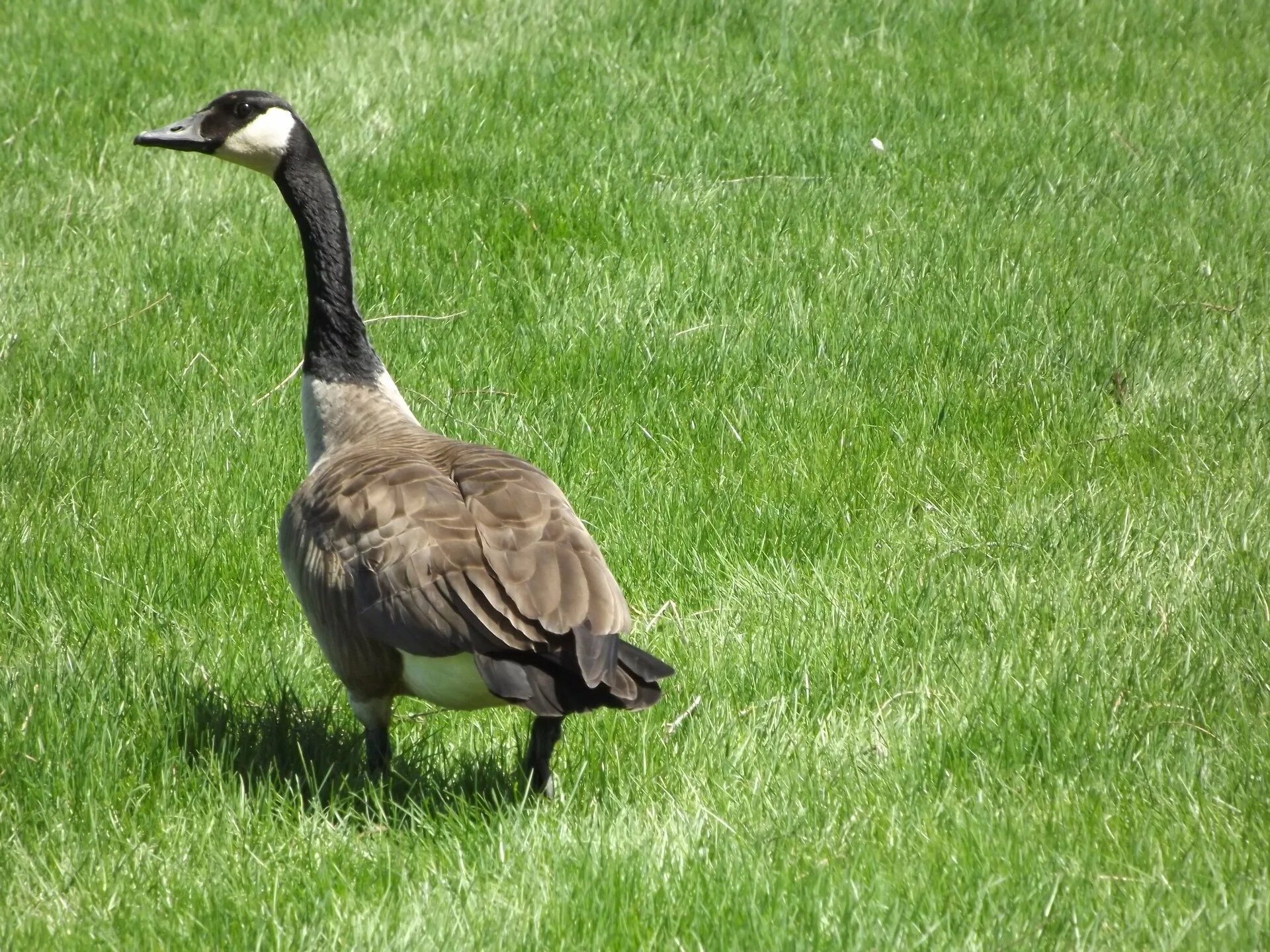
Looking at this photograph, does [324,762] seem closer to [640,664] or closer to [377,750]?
[377,750]

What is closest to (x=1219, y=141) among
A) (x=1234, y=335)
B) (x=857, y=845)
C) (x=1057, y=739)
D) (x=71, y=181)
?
(x=1234, y=335)

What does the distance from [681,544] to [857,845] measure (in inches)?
68.4

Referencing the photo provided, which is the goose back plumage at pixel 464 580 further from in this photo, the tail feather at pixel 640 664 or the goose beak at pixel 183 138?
the goose beak at pixel 183 138

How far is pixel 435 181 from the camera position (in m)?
7.41

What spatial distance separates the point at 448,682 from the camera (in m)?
3.50

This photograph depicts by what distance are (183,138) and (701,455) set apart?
2229 mm

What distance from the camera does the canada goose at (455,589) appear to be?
325cm

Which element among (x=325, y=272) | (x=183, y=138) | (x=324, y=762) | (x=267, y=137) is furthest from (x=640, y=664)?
(x=183, y=138)

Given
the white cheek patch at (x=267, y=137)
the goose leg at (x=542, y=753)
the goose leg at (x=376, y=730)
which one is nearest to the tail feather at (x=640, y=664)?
the goose leg at (x=542, y=753)

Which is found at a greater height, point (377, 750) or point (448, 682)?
point (448, 682)

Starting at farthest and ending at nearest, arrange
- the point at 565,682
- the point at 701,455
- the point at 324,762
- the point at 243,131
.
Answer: the point at 701,455
the point at 243,131
the point at 324,762
the point at 565,682

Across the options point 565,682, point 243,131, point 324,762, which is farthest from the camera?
point 243,131

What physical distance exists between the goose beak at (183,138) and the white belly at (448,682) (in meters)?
2.29

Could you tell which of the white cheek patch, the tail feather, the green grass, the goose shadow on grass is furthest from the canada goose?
the white cheek patch
